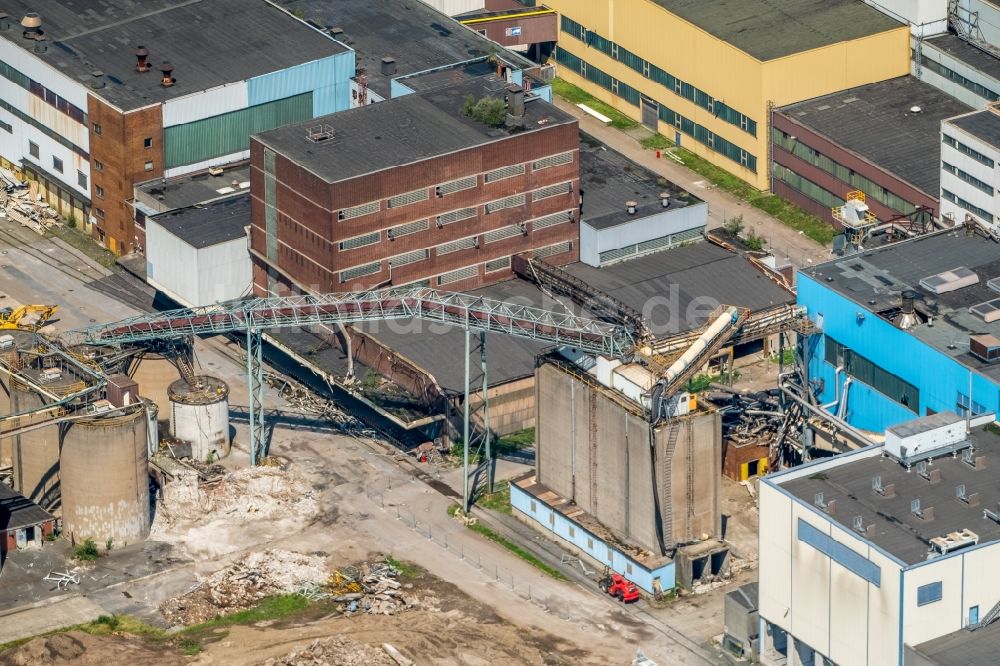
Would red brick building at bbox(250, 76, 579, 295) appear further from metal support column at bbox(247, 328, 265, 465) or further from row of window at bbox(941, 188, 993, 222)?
row of window at bbox(941, 188, 993, 222)

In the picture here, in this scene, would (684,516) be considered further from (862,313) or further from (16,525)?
(16,525)

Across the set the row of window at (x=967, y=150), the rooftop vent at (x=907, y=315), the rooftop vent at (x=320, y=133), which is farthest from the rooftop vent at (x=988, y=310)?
the rooftop vent at (x=320, y=133)

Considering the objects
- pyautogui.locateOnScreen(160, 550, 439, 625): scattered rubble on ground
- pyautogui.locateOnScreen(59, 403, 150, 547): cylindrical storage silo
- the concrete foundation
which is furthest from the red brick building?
pyautogui.locateOnScreen(160, 550, 439, 625): scattered rubble on ground

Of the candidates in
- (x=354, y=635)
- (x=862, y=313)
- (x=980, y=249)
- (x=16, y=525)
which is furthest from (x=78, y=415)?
(x=980, y=249)

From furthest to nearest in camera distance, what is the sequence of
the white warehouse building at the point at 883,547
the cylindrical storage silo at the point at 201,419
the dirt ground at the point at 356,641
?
the cylindrical storage silo at the point at 201,419, the dirt ground at the point at 356,641, the white warehouse building at the point at 883,547

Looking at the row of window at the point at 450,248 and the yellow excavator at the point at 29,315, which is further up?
the row of window at the point at 450,248

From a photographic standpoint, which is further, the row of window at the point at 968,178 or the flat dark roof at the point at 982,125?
the flat dark roof at the point at 982,125

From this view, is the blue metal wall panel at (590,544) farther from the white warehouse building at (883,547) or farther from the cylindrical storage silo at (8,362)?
the cylindrical storage silo at (8,362)
